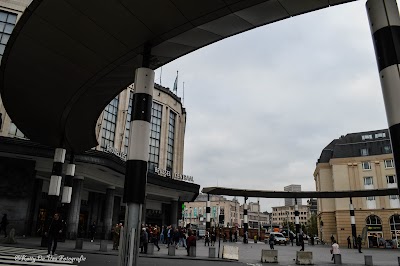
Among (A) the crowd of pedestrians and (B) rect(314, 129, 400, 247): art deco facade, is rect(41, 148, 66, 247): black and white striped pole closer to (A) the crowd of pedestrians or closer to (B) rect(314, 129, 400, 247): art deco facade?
(A) the crowd of pedestrians

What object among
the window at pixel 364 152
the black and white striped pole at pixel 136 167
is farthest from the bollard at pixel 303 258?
the window at pixel 364 152

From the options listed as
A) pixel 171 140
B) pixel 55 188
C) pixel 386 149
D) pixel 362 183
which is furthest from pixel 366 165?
pixel 55 188

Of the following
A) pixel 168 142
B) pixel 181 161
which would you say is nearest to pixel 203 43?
pixel 168 142

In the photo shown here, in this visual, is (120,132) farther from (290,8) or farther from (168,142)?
(290,8)

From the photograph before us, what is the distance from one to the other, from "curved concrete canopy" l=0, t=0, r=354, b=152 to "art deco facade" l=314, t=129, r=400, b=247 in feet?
155

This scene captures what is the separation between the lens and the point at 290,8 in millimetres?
8500

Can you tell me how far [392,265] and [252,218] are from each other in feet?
537

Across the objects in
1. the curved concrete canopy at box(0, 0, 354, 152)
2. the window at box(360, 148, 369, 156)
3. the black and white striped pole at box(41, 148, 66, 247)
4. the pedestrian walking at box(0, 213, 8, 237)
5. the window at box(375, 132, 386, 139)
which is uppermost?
the window at box(375, 132, 386, 139)

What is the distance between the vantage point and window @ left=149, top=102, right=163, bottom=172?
47438 mm

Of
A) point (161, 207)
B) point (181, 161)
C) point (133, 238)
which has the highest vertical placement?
point (181, 161)

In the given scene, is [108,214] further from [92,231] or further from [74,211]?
[74,211]

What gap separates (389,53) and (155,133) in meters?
43.1

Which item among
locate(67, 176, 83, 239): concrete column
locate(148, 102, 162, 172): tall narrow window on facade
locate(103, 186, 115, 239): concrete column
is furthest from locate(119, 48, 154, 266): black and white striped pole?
locate(148, 102, 162, 172): tall narrow window on facade

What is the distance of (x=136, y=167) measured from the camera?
9070 mm
